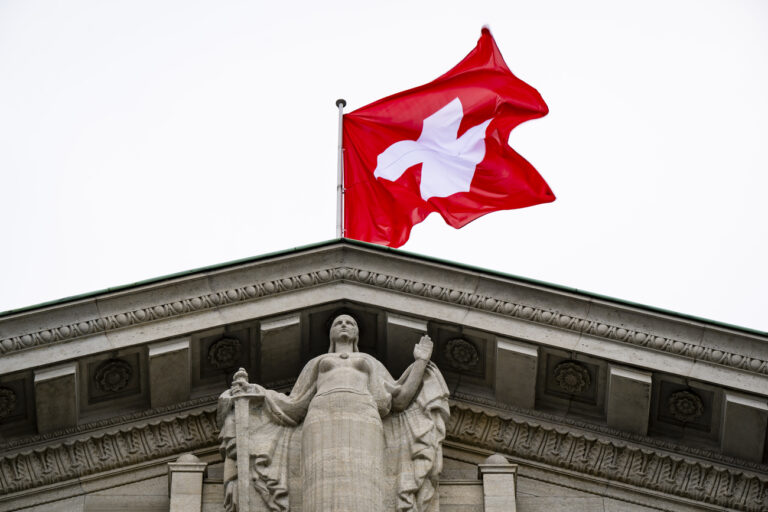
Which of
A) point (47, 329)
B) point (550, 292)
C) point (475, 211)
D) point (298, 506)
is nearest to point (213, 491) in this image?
point (298, 506)

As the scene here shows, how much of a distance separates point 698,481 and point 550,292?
3.05 metres

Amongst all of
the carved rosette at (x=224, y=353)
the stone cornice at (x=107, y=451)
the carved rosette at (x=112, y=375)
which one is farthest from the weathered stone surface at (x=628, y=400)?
the carved rosette at (x=112, y=375)

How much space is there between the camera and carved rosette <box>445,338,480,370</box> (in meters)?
25.7

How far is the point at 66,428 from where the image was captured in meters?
25.2

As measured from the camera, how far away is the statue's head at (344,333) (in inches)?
981

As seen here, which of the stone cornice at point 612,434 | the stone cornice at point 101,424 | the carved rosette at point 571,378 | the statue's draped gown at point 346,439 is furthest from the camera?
the carved rosette at point 571,378

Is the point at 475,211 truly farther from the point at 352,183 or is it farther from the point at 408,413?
the point at 408,413

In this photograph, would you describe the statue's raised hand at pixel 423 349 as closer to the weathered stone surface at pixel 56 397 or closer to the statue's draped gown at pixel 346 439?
the statue's draped gown at pixel 346 439

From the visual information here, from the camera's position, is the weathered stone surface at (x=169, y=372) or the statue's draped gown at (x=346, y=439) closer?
the statue's draped gown at (x=346, y=439)

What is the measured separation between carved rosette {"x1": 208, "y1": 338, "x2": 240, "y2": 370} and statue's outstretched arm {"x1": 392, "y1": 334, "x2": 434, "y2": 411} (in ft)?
8.16

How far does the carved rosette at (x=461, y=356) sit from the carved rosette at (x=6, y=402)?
5598 mm

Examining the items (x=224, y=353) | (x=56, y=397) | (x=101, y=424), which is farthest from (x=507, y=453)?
(x=56, y=397)

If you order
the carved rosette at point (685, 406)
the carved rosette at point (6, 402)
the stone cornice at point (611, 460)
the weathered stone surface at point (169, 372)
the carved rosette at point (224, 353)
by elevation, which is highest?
the carved rosette at point (224, 353)

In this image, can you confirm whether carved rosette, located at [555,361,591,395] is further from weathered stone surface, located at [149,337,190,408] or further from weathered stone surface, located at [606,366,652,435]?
weathered stone surface, located at [149,337,190,408]
